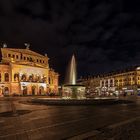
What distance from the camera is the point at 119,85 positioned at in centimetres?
13275

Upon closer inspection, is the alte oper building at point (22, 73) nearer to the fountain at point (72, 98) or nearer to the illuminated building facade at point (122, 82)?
the illuminated building facade at point (122, 82)

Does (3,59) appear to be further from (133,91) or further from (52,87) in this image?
(133,91)

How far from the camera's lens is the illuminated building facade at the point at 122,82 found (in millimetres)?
117006

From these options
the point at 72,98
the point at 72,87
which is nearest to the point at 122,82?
the point at 72,98

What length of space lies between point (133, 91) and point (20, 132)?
11273 cm

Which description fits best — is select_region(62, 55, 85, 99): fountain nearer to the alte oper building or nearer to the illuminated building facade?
the alte oper building

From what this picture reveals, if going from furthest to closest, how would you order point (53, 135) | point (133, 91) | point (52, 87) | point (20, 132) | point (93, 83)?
point (93, 83), point (133, 91), point (52, 87), point (20, 132), point (53, 135)

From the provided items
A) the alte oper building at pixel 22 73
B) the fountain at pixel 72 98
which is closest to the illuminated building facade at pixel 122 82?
the alte oper building at pixel 22 73

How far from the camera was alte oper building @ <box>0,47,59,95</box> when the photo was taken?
78312 millimetres

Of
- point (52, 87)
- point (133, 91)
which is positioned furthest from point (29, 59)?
point (133, 91)

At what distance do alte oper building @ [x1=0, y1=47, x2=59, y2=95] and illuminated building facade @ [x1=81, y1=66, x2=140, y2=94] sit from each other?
36802 mm

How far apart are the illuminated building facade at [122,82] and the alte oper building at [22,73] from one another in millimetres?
36802

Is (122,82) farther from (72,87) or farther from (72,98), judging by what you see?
(72,87)

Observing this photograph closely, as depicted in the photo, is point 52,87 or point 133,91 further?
Result: point 133,91
